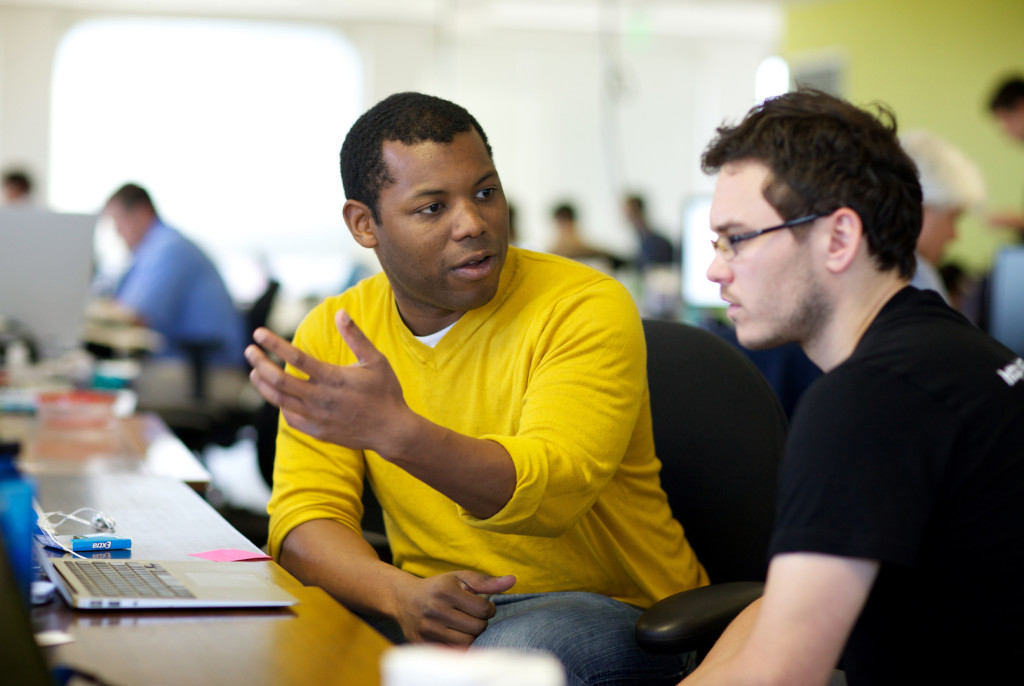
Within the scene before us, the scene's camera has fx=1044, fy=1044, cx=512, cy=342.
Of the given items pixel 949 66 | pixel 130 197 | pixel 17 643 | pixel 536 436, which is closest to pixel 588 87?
pixel 949 66

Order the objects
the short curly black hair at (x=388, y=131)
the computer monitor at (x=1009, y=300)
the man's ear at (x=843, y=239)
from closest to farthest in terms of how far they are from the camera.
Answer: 1. the man's ear at (x=843, y=239)
2. the short curly black hair at (x=388, y=131)
3. the computer monitor at (x=1009, y=300)

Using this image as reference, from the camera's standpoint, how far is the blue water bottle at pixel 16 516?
898mm

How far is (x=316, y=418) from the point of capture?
3.50 ft

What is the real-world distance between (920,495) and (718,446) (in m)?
0.68

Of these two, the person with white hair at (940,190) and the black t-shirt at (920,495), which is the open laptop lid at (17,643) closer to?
the black t-shirt at (920,495)

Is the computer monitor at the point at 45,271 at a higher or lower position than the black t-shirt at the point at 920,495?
lower

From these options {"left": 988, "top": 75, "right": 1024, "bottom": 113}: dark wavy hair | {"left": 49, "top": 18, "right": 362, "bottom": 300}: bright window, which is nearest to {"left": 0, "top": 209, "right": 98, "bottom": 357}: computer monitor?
{"left": 988, "top": 75, "right": 1024, "bottom": 113}: dark wavy hair

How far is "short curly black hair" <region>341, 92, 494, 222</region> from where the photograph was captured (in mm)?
1472

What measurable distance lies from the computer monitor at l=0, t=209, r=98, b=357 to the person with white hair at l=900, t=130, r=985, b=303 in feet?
7.31

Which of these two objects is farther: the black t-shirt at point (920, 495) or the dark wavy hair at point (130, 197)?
the dark wavy hair at point (130, 197)

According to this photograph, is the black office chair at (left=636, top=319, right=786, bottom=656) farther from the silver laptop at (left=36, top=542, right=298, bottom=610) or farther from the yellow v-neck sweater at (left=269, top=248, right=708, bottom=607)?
the silver laptop at (left=36, top=542, right=298, bottom=610)

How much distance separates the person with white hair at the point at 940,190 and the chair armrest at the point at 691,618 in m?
1.35

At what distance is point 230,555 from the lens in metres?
1.30

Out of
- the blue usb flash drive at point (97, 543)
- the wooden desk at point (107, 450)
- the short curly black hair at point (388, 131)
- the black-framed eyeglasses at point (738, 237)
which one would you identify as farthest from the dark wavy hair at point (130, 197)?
the black-framed eyeglasses at point (738, 237)
